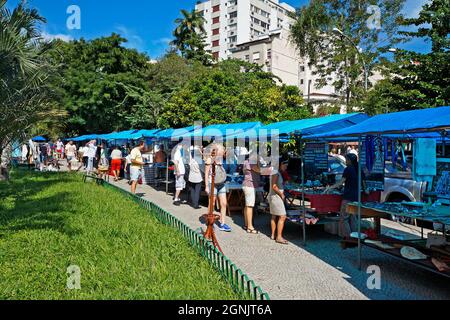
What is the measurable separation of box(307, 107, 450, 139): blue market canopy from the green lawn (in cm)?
265

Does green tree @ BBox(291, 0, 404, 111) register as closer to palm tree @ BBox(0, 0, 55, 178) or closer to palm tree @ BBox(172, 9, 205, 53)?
palm tree @ BBox(0, 0, 55, 178)

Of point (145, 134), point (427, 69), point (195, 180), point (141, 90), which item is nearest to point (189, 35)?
point (141, 90)

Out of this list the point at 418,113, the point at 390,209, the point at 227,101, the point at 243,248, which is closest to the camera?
the point at 418,113

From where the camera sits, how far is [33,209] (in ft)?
27.8

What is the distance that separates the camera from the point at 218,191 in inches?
309

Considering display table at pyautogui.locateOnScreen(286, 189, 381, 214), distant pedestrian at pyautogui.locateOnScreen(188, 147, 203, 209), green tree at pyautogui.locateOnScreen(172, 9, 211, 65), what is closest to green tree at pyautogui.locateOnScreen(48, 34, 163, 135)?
green tree at pyautogui.locateOnScreen(172, 9, 211, 65)

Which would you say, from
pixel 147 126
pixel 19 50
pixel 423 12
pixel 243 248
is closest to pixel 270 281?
pixel 243 248

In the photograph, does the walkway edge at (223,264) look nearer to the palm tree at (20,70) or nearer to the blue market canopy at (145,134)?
the palm tree at (20,70)

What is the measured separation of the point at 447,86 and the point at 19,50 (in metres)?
13.6

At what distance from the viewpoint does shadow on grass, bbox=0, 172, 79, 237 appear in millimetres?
6914

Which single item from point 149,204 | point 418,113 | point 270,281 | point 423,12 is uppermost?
point 423,12

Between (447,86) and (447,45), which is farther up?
(447,45)

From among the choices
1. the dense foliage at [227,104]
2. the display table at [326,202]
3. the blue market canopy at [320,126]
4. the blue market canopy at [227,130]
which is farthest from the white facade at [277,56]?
the display table at [326,202]

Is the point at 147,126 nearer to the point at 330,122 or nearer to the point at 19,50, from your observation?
the point at 19,50
